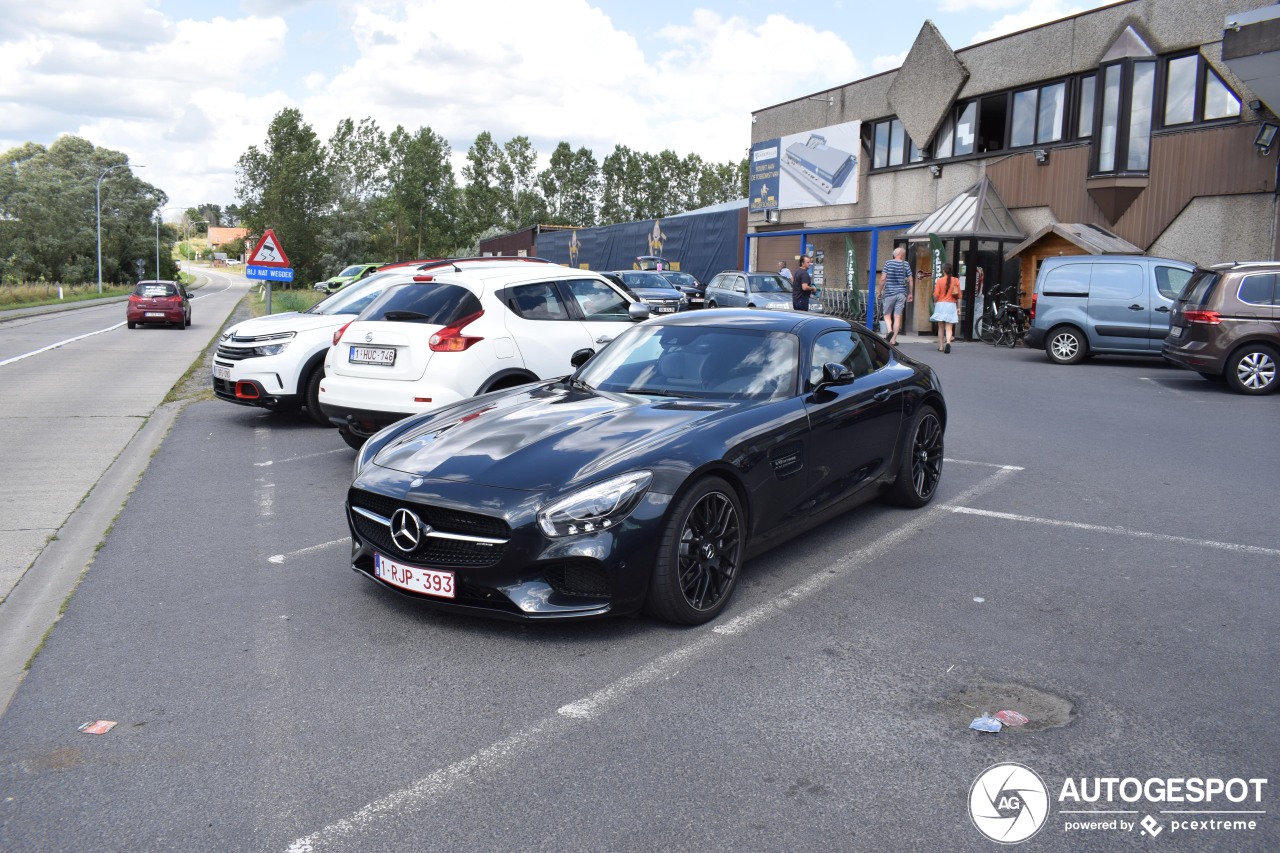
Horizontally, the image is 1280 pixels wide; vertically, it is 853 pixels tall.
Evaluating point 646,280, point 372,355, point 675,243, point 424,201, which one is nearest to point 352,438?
point 372,355

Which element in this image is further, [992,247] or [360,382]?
[992,247]

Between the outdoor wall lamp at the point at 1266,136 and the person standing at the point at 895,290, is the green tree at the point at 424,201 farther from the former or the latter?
the outdoor wall lamp at the point at 1266,136

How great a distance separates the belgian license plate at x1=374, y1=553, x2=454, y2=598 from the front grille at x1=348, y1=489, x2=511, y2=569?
0.13ft

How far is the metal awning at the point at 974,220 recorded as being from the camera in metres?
23.9

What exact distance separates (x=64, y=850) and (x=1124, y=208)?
23829 mm

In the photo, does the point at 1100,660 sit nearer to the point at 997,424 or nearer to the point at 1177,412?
the point at 997,424

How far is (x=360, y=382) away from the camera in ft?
27.5

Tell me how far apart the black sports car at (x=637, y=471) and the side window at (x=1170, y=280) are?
12590 mm

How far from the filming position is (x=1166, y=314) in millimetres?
16812

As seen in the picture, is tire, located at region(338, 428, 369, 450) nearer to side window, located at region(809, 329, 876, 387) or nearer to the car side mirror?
side window, located at region(809, 329, 876, 387)

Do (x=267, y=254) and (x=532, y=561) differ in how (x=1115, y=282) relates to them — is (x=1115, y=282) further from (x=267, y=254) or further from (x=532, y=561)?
(x=532, y=561)

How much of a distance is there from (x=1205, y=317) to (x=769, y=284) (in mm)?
15633

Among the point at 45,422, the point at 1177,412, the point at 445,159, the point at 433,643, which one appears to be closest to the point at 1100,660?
the point at 433,643

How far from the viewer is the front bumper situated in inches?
170
